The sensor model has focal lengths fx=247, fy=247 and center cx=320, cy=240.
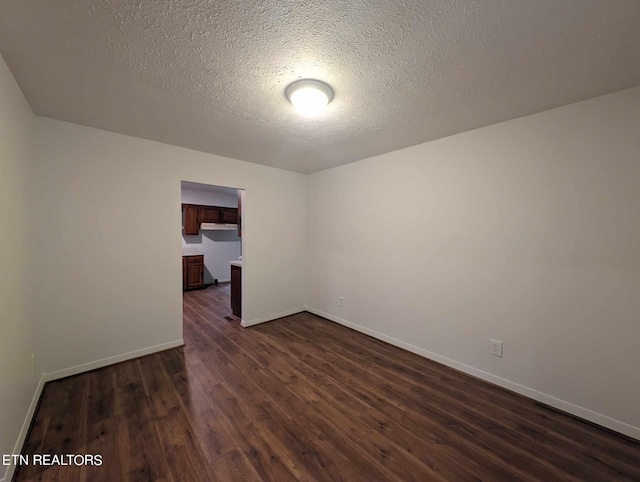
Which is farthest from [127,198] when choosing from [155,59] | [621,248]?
[621,248]

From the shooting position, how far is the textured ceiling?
1131 mm

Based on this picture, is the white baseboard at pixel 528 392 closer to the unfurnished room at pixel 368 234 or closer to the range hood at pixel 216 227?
the unfurnished room at pixel 368 234

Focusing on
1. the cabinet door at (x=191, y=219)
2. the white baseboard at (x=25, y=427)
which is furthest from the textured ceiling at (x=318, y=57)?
the cabinet door at (x=191, y=219)

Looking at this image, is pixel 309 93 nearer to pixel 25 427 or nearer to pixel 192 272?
pixel 25 427

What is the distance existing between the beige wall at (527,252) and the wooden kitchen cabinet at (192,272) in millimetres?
4651

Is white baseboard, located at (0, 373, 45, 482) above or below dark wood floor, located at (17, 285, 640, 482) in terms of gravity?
above

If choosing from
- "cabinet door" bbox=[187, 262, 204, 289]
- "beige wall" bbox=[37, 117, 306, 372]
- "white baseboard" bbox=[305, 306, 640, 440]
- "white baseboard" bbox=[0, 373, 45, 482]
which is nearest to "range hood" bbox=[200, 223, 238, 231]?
"cabinet door" bbox=[187, 262, 204, 289]

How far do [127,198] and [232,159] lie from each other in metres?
1.33

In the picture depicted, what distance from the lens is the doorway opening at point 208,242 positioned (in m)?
5.67

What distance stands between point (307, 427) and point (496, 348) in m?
1.82

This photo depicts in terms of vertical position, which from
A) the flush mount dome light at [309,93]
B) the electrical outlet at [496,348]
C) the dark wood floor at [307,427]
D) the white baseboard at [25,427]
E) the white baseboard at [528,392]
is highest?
the flush mount dome light at [309,93]

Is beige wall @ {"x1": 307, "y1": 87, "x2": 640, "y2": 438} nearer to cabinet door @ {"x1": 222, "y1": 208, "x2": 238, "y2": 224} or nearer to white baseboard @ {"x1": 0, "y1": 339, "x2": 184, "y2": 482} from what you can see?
white baseboard @ {"x1": 0, "y1": 339, "x2": 184, "y2": 482}

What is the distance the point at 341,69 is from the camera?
152 centimetres

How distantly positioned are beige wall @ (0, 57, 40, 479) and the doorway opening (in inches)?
120
